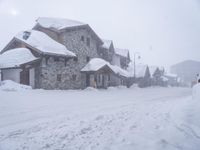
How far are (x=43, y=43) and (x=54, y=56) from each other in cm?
203

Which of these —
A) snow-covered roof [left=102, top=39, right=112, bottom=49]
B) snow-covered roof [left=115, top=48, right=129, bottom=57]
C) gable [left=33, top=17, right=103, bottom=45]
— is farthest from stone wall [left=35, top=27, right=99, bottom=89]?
snow-covered roof [left=115, top=48, right=129, bottom=57]

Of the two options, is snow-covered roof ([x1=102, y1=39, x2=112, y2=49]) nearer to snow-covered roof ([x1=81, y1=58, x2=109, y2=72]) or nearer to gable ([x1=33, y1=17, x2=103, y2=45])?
snow-covered roof ([x1=81, y1=58, x2=109, y2=72])

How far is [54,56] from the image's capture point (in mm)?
24281

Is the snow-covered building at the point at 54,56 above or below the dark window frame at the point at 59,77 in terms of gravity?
above

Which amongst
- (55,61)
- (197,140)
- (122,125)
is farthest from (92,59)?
(197,140)

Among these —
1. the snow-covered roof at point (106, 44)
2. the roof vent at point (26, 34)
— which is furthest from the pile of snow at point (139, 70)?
the roof vent at point (26, 34)

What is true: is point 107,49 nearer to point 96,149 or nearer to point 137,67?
point 137,67

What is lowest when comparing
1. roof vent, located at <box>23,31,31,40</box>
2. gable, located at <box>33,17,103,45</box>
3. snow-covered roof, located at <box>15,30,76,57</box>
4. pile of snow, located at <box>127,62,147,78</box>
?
pile of snow, located at <box>127,62,147,78</box>

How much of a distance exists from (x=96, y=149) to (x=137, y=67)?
51514 millimetres

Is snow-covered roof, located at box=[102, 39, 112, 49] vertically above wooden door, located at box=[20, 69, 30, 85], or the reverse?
snow-covered roof, located at box=[102, 39, 112, 49]

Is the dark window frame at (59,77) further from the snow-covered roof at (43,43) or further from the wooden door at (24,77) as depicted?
the wooden door at (24,77)

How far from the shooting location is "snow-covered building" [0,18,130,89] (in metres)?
22.9

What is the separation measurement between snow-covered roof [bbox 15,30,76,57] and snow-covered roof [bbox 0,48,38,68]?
1.13 metres

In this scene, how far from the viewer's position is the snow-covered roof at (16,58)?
22.0 meters
